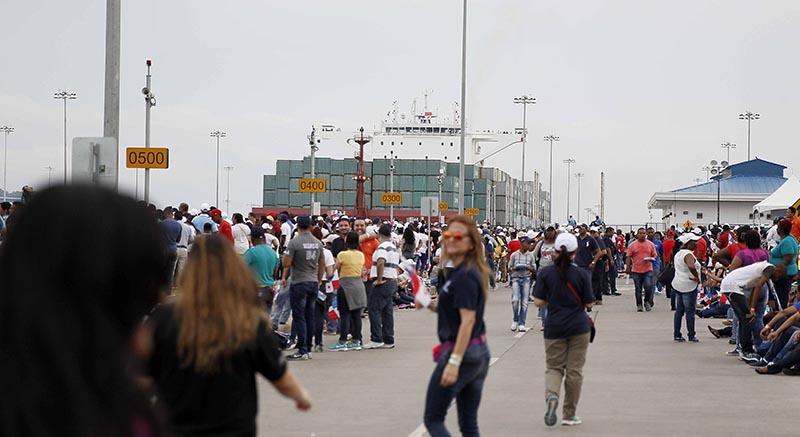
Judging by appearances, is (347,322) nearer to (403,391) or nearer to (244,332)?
(403,391)

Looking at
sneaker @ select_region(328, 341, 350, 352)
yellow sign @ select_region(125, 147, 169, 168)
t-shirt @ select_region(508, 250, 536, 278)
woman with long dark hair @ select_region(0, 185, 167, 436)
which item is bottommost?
sneaker @ select_region(328, 341, 350, 352)

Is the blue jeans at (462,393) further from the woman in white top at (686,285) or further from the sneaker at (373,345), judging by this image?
the woman in white top at (686,285)

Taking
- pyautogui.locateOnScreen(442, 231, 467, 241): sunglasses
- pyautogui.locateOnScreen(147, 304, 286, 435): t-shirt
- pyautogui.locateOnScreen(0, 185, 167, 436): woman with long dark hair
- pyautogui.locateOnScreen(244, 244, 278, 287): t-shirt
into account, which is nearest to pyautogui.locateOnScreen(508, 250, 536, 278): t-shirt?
pyautogui.locateOnScreen(244, 244, 278, 287): t-shirt

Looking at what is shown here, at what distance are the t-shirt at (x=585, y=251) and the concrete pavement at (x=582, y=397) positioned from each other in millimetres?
5203

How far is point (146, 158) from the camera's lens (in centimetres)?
1725

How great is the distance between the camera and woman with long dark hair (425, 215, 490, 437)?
22.5 feet

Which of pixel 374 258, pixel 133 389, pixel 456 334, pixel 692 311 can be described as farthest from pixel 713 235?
pixel 133 389

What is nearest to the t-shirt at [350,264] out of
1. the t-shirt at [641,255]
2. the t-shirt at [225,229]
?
the t-shirt at [225,229]

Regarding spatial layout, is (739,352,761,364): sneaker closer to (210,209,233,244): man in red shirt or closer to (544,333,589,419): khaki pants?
(544,333,589,419): khaki pants

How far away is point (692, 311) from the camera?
1845 cm

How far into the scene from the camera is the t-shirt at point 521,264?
20875mm

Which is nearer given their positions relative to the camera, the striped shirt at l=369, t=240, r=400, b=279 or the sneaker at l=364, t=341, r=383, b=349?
the striped shirt at l=369, t=240, r=400, b=279

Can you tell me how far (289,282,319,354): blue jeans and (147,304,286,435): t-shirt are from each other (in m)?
10.5

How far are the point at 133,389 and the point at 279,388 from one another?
316 cm
